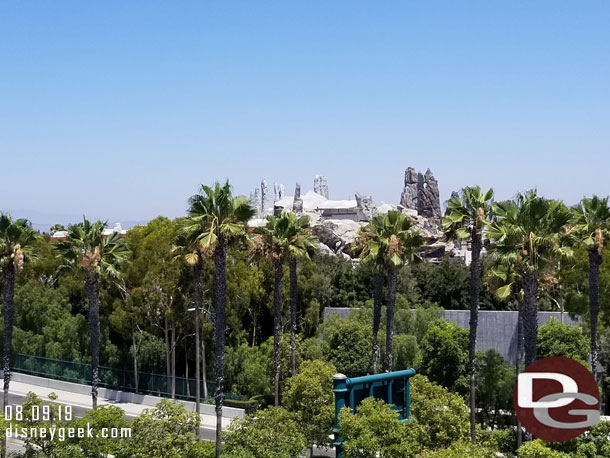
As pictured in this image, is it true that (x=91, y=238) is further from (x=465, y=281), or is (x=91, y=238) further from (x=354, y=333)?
(x=465, y=281)

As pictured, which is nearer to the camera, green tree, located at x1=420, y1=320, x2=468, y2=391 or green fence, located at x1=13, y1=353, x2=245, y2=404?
green tree, located at x1=420, y1=320, x2=468, y2=391

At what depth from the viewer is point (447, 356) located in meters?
41.3

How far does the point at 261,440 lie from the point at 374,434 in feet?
12.0

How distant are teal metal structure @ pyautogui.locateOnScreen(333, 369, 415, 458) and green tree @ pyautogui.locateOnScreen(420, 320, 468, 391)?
15.1 metres

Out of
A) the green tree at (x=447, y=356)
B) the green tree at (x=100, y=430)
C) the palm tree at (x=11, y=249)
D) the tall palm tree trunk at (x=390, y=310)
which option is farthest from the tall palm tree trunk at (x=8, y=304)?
the green tree at (x=447, y=356)

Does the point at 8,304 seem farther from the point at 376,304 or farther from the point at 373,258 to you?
the point at 376,304

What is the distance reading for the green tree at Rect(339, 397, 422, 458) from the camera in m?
23.3

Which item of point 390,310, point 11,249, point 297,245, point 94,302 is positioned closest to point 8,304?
point 11,249

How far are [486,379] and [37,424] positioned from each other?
24.2 meters

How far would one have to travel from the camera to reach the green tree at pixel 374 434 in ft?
76.4

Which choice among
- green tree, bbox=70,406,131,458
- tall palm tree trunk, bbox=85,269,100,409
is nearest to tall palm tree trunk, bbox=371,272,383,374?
tall palm tree trunk, bbox=85,269,100,409

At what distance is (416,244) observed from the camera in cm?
3641

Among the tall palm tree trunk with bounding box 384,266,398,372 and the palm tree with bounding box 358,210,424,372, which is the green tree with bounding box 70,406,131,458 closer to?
the palm tree with bounding box 358,210,424,372

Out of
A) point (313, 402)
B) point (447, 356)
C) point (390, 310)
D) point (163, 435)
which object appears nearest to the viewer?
point (163, 435)
